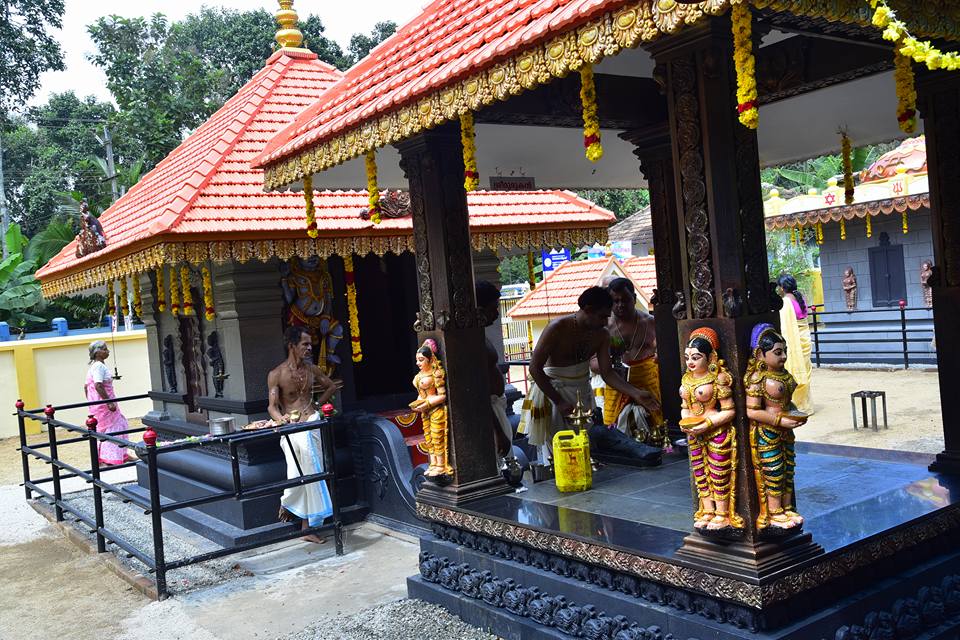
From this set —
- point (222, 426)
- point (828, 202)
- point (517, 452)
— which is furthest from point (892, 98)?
point (828, 202)

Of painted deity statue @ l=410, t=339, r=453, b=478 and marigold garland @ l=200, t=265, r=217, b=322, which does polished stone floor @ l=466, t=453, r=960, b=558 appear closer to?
painted deity statue @ l=410, t=339, r=453, b=478

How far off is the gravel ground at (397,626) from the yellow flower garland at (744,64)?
3330 millimetres

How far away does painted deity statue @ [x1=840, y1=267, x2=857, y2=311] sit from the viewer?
697 inches

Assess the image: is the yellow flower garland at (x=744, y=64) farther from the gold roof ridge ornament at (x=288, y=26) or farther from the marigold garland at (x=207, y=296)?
the gold roof ridge ornament at (x=288, y=26)

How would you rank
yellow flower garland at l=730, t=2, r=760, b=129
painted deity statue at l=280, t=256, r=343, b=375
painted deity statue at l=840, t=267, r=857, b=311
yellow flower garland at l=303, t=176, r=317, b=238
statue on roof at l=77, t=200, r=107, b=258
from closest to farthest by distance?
yellow flower garland at l=730, t=2, r=760, b=129, yellow flower garland at l=303, t=176, r=317, b=238, painted deity statue at l=280, t=256, r=343, b=375, statue on roof at l=77, t=200, r=107, b=258, painted deity statue at l=840, t=267, r=857, b=311

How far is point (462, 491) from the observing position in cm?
551

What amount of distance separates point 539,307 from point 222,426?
1092cm

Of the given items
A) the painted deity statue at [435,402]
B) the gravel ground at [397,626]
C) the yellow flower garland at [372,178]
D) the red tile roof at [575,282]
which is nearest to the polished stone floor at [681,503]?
the painted deity statue at [435,402]

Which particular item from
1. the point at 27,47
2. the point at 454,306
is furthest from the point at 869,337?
the point at 27,47

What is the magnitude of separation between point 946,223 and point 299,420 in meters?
5.45

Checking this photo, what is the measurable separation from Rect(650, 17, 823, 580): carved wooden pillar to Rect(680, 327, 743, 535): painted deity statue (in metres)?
0.04

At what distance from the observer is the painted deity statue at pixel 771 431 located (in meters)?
3.53

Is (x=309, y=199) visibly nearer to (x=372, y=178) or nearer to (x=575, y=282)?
(x=372, y=178)

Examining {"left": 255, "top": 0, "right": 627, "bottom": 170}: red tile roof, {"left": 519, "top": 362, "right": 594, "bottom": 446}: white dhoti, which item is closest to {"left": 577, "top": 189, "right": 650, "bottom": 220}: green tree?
{"left": 519, "top": 362, "right": 594, "bottom": 446}: white dhoti
